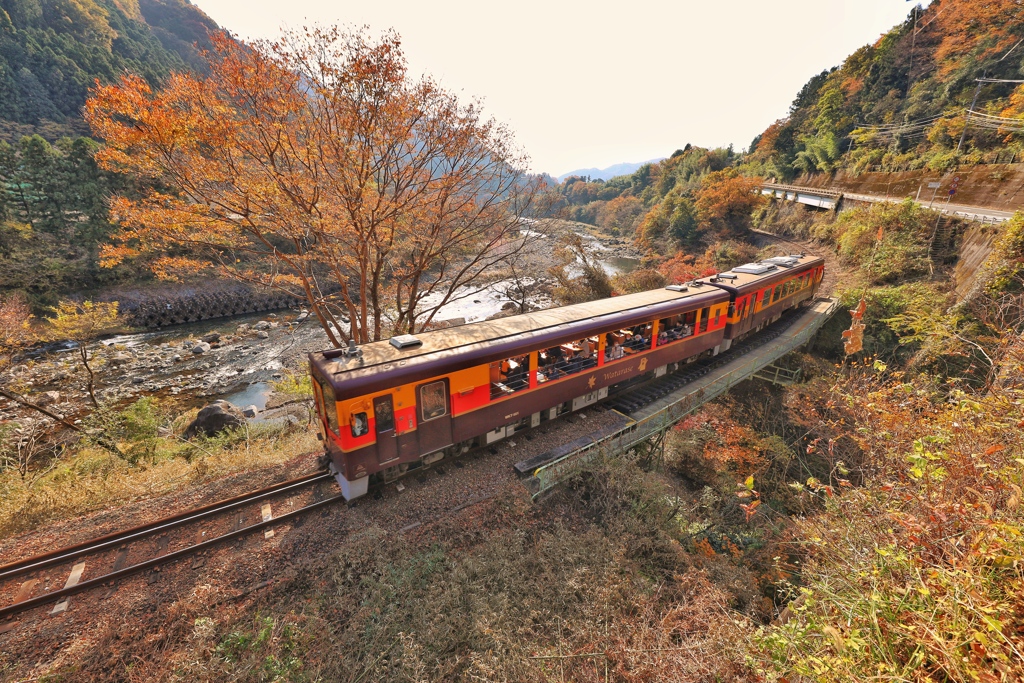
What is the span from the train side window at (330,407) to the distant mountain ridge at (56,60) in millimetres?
47275

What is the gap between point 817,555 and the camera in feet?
18.0

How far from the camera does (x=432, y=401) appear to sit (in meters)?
8.17

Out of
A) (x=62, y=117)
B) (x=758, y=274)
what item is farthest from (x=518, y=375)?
(x=62, y=117)

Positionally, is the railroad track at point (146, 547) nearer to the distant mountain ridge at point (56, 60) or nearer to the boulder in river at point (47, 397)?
the boulder in river at point (47, 397)

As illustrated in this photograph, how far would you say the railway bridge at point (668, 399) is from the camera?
9.01 meters

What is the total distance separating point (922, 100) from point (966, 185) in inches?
636

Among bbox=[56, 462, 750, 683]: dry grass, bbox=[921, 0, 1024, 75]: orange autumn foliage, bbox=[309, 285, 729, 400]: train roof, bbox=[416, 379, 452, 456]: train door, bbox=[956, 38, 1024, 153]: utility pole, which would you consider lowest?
bbox=[56, 462, 750, 683]: dry grass

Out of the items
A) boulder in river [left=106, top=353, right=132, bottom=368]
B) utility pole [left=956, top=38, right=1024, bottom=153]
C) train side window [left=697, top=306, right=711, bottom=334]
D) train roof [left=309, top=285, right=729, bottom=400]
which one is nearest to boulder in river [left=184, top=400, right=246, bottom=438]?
train roof [left=309, top=285, right=729, bottom=400]

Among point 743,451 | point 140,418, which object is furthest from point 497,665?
point 140,418

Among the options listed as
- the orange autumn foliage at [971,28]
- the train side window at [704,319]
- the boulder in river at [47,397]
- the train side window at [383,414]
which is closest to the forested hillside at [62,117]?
the train side window at [383,414]

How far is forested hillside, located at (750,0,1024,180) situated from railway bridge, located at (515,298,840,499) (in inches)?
662

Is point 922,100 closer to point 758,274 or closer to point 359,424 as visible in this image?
point 758,274

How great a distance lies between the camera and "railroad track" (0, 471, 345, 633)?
6055 millimetres

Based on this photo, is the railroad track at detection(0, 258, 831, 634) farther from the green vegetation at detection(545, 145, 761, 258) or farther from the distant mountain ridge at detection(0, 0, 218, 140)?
the distant mountain ridge at detection(0, 0, 218, 140)
